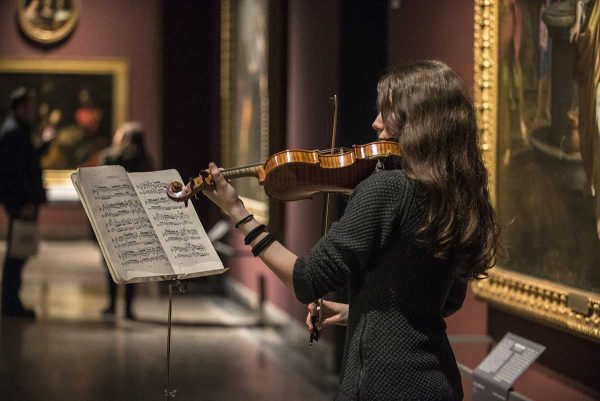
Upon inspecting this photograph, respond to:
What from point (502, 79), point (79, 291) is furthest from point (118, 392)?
point (79, 291)

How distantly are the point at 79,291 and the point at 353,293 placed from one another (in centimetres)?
985

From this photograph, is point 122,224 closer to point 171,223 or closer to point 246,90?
point 171,223

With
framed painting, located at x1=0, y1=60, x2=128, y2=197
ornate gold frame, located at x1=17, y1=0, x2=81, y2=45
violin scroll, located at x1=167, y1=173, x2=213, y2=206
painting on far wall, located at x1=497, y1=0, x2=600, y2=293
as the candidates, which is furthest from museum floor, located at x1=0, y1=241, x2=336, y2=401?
ornate gold frame, located at x1=17, y1=0, x2=81, y2=45

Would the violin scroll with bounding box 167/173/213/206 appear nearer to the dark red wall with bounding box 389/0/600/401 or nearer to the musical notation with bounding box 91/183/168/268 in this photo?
the musical notation with bounding box 91/183/168/268

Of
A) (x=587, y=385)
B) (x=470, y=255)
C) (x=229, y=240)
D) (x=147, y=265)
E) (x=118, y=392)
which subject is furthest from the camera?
(x=229, y=240)

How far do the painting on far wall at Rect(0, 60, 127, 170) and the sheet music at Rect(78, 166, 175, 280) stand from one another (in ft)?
45.5

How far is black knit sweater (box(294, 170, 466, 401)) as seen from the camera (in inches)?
112

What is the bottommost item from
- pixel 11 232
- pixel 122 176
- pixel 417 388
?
pixel 11 232

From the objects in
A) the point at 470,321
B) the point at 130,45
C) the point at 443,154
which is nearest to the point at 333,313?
the point at 443,154

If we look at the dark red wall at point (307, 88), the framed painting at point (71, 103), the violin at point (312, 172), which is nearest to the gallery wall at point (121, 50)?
the framed painting at point (71, 103)

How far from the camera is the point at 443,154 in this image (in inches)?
113

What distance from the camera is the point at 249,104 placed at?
10.7 metres

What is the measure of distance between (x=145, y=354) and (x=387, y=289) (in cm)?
595

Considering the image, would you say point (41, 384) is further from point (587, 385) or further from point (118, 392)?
point (587, 385)
